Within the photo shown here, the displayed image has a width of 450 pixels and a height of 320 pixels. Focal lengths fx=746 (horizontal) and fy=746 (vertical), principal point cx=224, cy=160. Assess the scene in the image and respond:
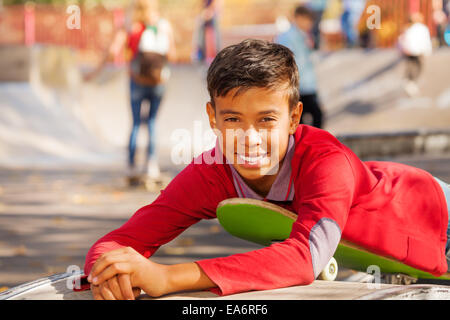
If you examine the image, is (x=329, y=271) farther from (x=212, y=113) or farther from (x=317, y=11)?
(x=317, y=11)

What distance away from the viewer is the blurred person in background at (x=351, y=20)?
17.1 metres

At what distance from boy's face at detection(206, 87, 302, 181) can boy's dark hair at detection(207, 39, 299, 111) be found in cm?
2

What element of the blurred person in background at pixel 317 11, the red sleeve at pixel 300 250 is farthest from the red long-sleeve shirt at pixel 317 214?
the blurred person in background at pixel 317 11

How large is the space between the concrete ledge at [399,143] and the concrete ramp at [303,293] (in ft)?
23.7

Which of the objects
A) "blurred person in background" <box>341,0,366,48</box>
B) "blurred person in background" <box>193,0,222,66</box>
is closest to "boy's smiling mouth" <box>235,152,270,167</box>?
"blurred person in background" <box>193,0,222,66</box>

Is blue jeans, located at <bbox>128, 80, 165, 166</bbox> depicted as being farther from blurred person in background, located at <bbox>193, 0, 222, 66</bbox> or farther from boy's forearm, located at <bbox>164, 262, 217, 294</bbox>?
blurred person in background, located at <bbox>193, 0, 222, 66</bbox>

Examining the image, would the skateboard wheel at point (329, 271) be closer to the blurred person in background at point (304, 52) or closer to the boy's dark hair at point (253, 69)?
the boy's dark hair at point (253, 69)

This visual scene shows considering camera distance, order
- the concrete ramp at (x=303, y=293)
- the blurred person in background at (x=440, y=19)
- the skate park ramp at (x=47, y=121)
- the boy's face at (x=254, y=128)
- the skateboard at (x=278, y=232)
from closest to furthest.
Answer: the concrete ramp at (x=303, y=293) → the boy's face at (x=254, y=128) → the skateboard at (x=278, y=232) → the skate park ramp at (x=47, y=121) → the blurred person in background at (x=440, y=19)

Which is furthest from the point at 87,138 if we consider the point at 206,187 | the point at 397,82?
the point at 206,187

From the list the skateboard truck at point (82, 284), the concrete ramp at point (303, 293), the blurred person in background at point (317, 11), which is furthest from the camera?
the blurred person in background at point (317, 11)

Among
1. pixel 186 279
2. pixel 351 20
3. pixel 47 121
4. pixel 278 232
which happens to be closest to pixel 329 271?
pixel 278 232

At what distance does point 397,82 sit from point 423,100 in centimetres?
72

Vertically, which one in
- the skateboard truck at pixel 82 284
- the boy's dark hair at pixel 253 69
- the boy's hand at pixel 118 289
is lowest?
the skateboard truck at pixel 82 284

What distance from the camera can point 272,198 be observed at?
2.46 metres
